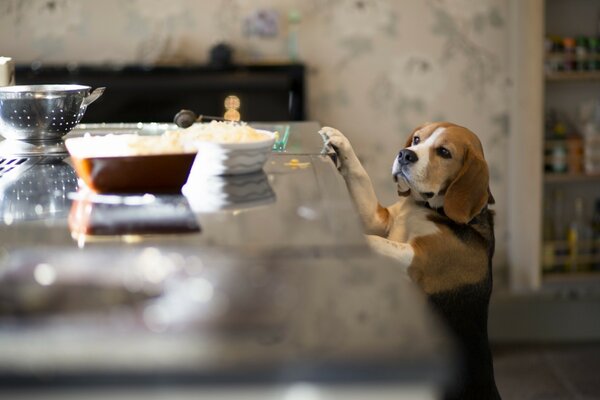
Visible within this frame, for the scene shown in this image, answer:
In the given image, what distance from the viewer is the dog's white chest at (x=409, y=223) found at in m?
1.84

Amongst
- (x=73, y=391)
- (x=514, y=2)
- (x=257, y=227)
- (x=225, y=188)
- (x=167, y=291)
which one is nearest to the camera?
(x=73, y=391)

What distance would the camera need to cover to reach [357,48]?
13.2ft

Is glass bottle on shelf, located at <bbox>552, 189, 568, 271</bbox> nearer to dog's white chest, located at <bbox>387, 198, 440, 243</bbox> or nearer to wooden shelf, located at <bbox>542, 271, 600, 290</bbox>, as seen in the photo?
wooden shelf, located at <bbox>542, 271, 600, 290</bbox>

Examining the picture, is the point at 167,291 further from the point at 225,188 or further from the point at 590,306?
the point at 590,306

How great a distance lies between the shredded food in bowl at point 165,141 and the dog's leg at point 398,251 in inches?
16.6

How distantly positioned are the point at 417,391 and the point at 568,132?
357cm

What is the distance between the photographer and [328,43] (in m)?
4.00

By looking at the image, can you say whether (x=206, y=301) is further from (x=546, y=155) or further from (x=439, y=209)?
(x=546, y=155)

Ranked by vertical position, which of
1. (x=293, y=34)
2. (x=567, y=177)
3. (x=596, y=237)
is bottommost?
(x=596, y=237)

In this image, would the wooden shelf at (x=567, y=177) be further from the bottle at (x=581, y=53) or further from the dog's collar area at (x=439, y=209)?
the dog's collar area at (x=439, y=209)

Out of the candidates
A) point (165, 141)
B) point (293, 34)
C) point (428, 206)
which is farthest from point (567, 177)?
point (165, 141)

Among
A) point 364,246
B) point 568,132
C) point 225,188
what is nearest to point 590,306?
point 568,132

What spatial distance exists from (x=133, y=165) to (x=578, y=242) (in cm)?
308

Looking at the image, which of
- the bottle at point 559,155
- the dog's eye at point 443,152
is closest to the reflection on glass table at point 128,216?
the dog's eye at point 443,152
